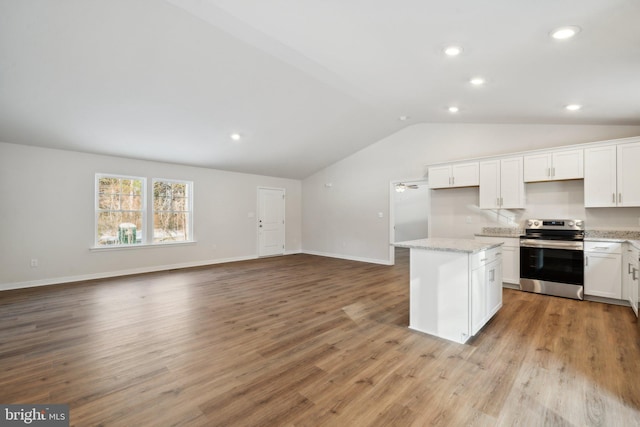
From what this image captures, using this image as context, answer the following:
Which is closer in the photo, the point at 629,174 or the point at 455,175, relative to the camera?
the point at 629,174

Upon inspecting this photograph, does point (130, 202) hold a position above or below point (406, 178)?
below

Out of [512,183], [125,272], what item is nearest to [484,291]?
[512,183]

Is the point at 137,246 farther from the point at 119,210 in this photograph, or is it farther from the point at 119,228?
the point at 119,210

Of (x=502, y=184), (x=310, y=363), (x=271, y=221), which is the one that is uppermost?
(x=502, y=184)

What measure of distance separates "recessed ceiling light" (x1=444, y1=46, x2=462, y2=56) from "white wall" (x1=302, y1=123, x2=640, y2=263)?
3.17m

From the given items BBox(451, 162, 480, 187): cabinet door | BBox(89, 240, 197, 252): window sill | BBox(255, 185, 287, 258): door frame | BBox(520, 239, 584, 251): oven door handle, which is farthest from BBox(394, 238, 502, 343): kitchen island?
BBox(255, 185, 287, 258): door frame

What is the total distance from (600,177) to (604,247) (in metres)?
0.95

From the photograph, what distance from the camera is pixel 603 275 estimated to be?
3.83 metres

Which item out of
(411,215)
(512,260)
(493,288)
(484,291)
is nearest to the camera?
(484,291)

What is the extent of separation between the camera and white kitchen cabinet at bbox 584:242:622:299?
3746mm

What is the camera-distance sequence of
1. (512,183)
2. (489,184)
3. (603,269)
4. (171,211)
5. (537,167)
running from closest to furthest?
(603,269) → (537,167) → (512,183) → (489,184) → (171,211)

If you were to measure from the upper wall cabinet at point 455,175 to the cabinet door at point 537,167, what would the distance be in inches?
27.9

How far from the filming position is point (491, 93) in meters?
3.53

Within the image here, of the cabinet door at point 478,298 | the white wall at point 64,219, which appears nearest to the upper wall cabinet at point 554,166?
the cabinet door at point 478,298
